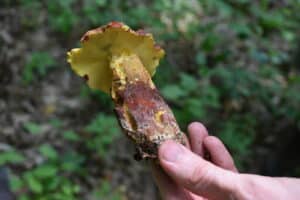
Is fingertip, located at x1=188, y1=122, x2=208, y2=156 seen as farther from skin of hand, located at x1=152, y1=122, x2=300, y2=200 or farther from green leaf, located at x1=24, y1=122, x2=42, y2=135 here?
green leaf, located at x1=24, y1=122, x2=42, y2=135

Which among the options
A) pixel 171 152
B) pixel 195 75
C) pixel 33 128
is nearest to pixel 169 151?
→ pixel 171 152

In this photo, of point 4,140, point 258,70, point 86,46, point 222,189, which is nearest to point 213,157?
point 222,189

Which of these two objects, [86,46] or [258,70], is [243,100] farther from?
[86,46]

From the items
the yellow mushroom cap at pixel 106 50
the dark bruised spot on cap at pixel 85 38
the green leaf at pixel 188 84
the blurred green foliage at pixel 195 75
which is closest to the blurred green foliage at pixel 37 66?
the blurred green foliage at pixel 195 75

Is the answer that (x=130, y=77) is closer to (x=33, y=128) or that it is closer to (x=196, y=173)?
(x=196, y=173)

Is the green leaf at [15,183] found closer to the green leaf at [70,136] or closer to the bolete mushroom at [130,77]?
the green leaf at [70,136]

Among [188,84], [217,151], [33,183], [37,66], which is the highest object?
[37,66]

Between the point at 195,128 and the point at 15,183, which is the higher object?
the point at 15,183
